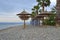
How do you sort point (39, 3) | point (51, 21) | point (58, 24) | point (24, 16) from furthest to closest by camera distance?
point (39, 3)
point (51, 21)
point (58, 24)
point (24, 16)

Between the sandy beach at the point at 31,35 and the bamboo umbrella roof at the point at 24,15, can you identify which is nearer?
Answer: the sandy beach at the point at 31,35

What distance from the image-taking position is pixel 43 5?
4403 centimetres

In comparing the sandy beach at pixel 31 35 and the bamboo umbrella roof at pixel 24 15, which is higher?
the bamboo umbrella roof at pixel 24 15

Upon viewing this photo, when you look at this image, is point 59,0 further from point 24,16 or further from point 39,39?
point 39,39

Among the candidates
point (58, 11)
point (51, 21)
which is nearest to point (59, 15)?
point (58, 11)

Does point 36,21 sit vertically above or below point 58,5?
below

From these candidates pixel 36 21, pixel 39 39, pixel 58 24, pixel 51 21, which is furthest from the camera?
pixel 36 21

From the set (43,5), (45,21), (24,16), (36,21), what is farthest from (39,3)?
(24,16)

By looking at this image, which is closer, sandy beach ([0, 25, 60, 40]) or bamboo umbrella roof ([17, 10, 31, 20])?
sandy beach ([0, 25, 60, 40])

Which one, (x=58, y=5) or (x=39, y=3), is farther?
(x=39, y=3)

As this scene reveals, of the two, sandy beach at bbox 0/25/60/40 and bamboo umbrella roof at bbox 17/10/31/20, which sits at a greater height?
bamboo umbrella roof at bbox 17/10/31/20

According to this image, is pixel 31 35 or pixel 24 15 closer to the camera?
pixel 31 35

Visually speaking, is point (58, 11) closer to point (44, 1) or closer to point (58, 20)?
point (58, 20)

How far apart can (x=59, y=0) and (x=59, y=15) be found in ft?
8.17
